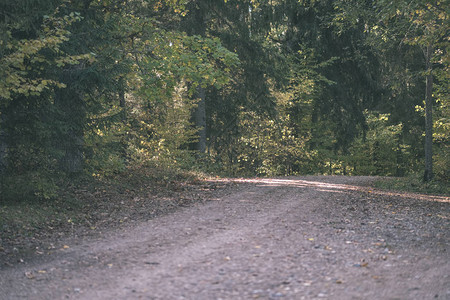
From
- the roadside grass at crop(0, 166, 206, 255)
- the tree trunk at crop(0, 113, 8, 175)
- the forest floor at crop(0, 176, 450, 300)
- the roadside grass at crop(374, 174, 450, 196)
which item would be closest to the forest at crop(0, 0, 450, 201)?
the tree trunk at crop(0, 113, 8, 175)

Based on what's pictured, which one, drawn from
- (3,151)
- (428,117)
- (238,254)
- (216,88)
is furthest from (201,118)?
(238,254)

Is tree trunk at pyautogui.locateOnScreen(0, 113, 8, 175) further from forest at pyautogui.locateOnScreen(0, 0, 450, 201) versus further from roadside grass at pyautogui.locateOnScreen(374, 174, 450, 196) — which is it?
roadside grass at pyautogui.locateOnScreen(374, 174, 450, 196)

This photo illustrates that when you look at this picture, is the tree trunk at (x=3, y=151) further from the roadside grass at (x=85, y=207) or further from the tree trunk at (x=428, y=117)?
the tree trunk at (x=428, y=117)

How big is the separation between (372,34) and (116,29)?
10.9m

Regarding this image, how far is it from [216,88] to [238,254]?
44.8 feet

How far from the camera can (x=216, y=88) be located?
19.4m

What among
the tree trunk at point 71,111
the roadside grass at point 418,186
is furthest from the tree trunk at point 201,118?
the tree trunk at point 71,111

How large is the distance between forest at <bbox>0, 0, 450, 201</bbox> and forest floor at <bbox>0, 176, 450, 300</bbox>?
2.33 metres

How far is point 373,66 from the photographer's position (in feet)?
82.9

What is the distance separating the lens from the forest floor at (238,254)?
17.1ft

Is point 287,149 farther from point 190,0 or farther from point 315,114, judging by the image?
point 190,0

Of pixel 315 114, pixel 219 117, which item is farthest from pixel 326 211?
pixel 315 114

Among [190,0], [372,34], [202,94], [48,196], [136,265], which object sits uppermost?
[190,0]

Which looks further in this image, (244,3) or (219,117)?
(219,117)
